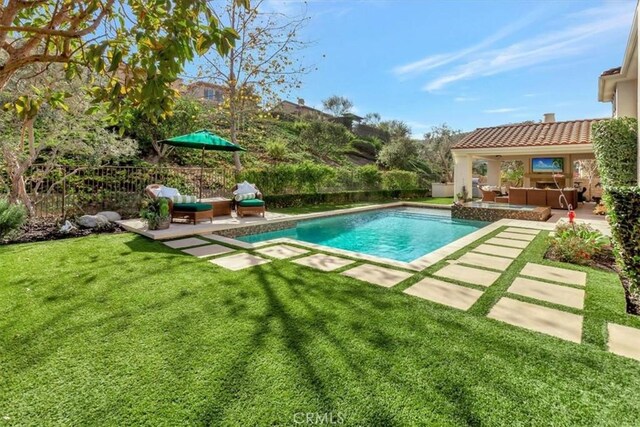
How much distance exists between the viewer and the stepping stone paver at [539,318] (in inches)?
120

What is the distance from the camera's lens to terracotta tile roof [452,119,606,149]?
13.3 metres

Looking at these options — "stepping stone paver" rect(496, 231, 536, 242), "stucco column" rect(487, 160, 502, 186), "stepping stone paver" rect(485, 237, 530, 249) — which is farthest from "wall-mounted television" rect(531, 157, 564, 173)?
"stepping stone paver" rect(485, 237, 530, 249)

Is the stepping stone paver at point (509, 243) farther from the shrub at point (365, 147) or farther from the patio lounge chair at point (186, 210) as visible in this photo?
the shrub at point (365, 147)

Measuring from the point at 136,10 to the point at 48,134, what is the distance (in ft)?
26.6

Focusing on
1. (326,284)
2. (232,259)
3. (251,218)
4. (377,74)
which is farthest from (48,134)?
(377,74)

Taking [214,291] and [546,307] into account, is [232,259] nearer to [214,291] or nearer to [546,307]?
[214,291]

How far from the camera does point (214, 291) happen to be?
403cm

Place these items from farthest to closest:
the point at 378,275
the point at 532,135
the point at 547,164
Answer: the point at 547,164
the point at 532,135
the point at 378,275

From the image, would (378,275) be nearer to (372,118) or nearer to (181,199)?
(181,199)

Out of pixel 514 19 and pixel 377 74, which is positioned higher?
pixel 377 74

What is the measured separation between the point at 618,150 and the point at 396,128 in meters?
35.0

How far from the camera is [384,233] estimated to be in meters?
10.6

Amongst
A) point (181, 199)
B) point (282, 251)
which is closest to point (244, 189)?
point (181, 199)

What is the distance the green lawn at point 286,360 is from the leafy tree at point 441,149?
83.5 ft
